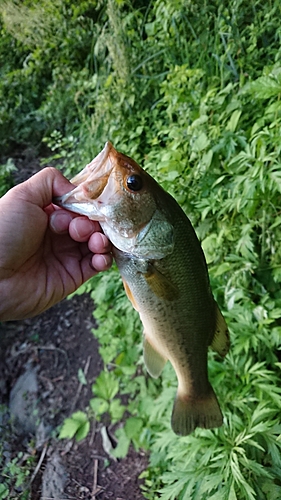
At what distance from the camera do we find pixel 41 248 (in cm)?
145

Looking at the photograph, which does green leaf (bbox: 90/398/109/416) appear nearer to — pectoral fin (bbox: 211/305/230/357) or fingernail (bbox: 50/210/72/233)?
pectoral fin (bbox: 211/305/230/357)

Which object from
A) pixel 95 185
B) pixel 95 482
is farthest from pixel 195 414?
pixel 95 482

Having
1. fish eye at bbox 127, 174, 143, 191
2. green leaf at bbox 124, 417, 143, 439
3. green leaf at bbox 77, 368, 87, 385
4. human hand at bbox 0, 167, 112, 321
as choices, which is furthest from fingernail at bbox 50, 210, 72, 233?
green leaf at bbox 77, 368, 87, 385

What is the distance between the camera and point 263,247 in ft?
6.26

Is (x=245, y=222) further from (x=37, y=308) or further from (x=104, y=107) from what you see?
(x=104, y=107)

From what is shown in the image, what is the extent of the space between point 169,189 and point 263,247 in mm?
619

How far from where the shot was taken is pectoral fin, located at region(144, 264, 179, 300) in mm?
1187

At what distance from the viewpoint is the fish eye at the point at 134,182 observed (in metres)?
1.09

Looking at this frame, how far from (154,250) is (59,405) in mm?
2237

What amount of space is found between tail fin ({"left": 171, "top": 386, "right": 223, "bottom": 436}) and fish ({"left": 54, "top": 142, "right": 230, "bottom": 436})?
20 cm

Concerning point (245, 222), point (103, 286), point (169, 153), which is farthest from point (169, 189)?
point (103, 286)

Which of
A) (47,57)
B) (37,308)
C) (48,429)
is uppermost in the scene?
(47,57)

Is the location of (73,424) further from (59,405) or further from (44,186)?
(44,186)

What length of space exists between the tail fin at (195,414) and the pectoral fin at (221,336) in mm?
233
